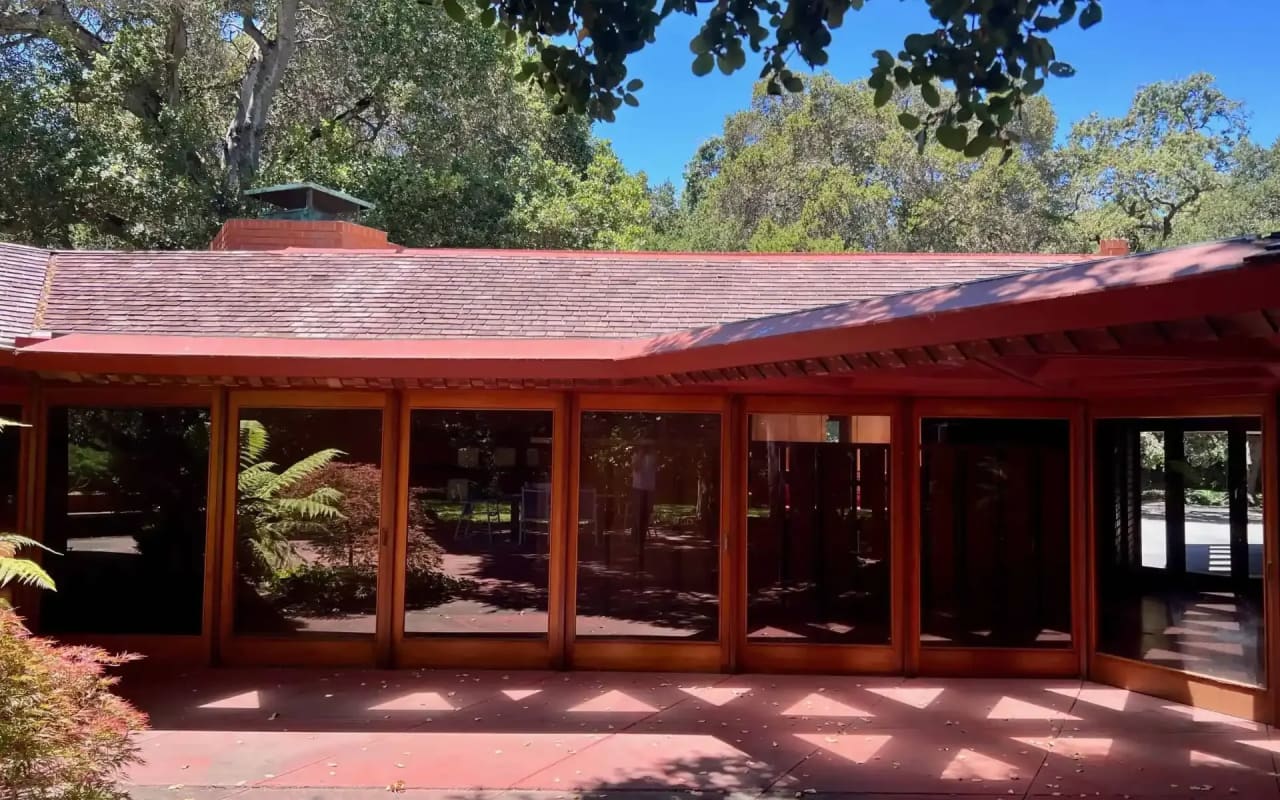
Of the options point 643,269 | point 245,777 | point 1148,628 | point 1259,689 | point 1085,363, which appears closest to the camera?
point 1085,363

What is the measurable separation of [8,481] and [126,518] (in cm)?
98

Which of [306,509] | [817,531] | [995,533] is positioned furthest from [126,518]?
[995,533]

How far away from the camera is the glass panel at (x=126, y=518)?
8.03 m

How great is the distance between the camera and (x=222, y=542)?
8008 mm

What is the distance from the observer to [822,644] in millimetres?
7953

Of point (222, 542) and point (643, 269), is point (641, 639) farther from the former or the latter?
point (643, 269)

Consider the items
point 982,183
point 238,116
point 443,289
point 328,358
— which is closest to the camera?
point 328,358

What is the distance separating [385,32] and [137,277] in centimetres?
1362

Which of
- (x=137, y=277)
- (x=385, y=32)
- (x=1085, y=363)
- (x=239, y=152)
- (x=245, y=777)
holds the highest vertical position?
(x=385, y=32)

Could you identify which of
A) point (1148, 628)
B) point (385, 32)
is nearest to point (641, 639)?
point (1148, 628)

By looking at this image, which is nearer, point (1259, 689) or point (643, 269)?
point (1259, 689)

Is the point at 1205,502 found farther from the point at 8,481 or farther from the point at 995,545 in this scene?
the point at 8,481

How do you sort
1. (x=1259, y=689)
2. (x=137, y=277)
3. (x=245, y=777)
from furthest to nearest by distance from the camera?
(x=137, y=277) → (x=1259, y=689) → (x=245, y=777)

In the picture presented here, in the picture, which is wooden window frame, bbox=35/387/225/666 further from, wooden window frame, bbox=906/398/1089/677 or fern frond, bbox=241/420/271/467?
wooden window frame, bbox=906/398/1089/677
